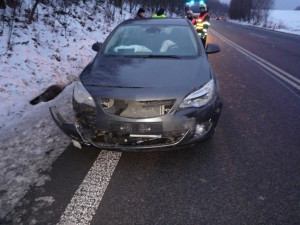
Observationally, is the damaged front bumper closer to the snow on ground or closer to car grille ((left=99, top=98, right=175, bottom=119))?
car grille ((left=99, top=98, right=175, bottom=119))

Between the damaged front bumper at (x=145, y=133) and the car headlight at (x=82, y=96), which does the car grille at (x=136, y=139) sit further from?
the car headlight at (x=82, y=96)

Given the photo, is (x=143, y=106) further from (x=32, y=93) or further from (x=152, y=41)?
(x=32, y=93)

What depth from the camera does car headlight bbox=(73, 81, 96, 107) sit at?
122 inches

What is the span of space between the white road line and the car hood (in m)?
0.74

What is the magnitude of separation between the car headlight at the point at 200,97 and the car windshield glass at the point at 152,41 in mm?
954

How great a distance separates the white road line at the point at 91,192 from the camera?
7.67 ft

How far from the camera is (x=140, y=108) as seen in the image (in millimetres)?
2961

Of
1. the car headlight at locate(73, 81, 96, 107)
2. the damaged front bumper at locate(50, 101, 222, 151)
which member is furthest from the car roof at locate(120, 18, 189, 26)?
the damaged front bumper at locate(50, 101, 222, 151)

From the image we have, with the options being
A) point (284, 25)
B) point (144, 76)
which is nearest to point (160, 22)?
point (144, 76)

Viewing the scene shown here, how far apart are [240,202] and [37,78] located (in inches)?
207

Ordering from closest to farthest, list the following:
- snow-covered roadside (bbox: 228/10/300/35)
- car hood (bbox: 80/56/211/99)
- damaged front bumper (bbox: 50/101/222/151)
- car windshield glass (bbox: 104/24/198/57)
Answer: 1. damaged front bumper (bbox: 50/101/222/151)
2. car hood (bbox: 80/56/211/99)
3. car windshield glass (bbox: 104/24/198/57)
4. snow-covered roadside (bbox: 228/10/300/35)

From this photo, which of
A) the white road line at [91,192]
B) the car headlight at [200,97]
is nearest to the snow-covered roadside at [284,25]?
the car headlight at [200,97]

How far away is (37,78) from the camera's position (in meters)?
6.41

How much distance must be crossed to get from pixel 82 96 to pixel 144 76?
73 centimetres
